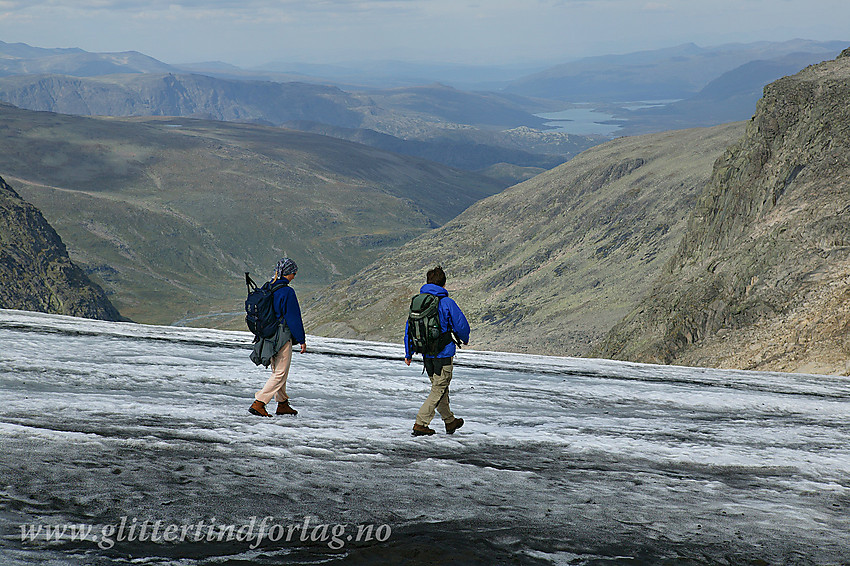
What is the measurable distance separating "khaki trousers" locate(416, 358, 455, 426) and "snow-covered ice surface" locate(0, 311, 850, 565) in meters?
0.31

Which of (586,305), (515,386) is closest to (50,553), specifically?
(515,386)

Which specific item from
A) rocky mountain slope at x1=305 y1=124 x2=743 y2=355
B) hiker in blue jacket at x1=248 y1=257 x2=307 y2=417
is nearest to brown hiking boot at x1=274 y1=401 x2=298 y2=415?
hiker in blue jacket at x1=248 y1=257 x2=307 y2=417

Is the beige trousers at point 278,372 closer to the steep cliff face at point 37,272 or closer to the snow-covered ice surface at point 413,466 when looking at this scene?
the snow-covered ice surface at point 413,466

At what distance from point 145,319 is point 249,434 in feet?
500

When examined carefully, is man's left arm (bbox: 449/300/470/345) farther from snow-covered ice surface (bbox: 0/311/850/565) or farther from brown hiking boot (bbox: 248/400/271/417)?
brown hiking boot (bbox: 248/400/271/417)

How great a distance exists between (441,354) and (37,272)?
115 meters

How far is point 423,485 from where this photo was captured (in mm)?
7719

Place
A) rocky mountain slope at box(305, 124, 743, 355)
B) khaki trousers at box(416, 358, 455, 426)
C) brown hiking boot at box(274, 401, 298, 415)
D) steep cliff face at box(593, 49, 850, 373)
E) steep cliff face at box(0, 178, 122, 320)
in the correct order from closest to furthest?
1. khaki trousers at box(416, 358, 455, 426)
2. brown hiking boot at box(274, 401, 298, 415)
3. steep cliff face at box(593, 49, 850, 373)
4. rocky mountain slope at box(305, 124, 743, 355)
5. steep cliff face at box(0, 178, 122, 320)

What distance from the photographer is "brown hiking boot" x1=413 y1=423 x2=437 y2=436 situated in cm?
957

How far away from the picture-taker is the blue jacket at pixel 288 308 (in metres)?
9.48

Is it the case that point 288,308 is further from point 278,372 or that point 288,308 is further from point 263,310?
point 278,372

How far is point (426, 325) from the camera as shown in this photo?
345 inches

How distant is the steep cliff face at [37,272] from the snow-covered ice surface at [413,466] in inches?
3838

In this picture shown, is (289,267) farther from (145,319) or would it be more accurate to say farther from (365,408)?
(145,319)
